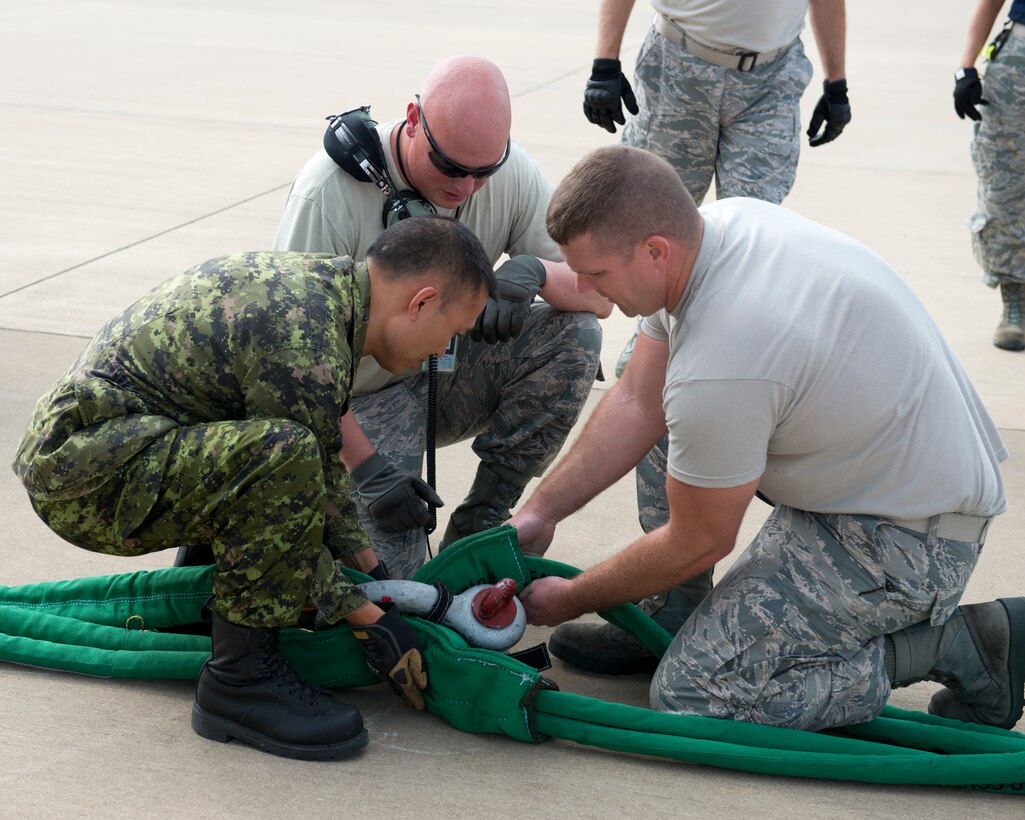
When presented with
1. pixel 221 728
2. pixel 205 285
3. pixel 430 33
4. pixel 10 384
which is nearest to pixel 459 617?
pixel 221 728

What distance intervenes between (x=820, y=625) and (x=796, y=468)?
356 mm

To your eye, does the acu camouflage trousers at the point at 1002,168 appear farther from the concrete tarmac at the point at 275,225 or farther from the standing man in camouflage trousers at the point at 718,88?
the standing man in camouflage trousers at the point at 718,88

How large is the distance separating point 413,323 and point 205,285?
432mm

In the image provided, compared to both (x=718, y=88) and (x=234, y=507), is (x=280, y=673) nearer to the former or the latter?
(x=234, y=507)

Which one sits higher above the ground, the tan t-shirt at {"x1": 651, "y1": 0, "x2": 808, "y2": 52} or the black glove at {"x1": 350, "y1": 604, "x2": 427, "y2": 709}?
the tan t-shirt at {"x1": 651, "y1": 0, "x2": 808, "y2": 52}

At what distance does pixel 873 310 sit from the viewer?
8.73ft

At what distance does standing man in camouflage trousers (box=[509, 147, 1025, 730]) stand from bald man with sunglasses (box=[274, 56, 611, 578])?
0.55m

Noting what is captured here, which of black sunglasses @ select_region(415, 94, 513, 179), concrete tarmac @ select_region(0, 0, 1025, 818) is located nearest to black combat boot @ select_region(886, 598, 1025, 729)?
concrete tarmac @ select_region(0, 0, 1025, 818)

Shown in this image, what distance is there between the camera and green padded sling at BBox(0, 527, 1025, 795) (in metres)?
2.65

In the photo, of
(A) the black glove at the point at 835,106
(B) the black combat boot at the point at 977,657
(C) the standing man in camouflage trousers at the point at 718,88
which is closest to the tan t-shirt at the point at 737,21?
(C) the standing man in camouflage trousers at the point at 718,88

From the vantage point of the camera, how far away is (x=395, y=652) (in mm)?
2789

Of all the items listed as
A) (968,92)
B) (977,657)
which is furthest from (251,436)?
(968,92)

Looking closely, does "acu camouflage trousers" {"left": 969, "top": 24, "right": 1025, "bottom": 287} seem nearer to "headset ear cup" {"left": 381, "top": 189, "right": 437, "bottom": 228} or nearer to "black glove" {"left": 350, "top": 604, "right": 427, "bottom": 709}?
"headset ear cup" {"left": 381, "top": 189, "right": 437, "bottom": 228}

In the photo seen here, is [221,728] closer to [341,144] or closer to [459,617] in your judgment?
[459,617]
